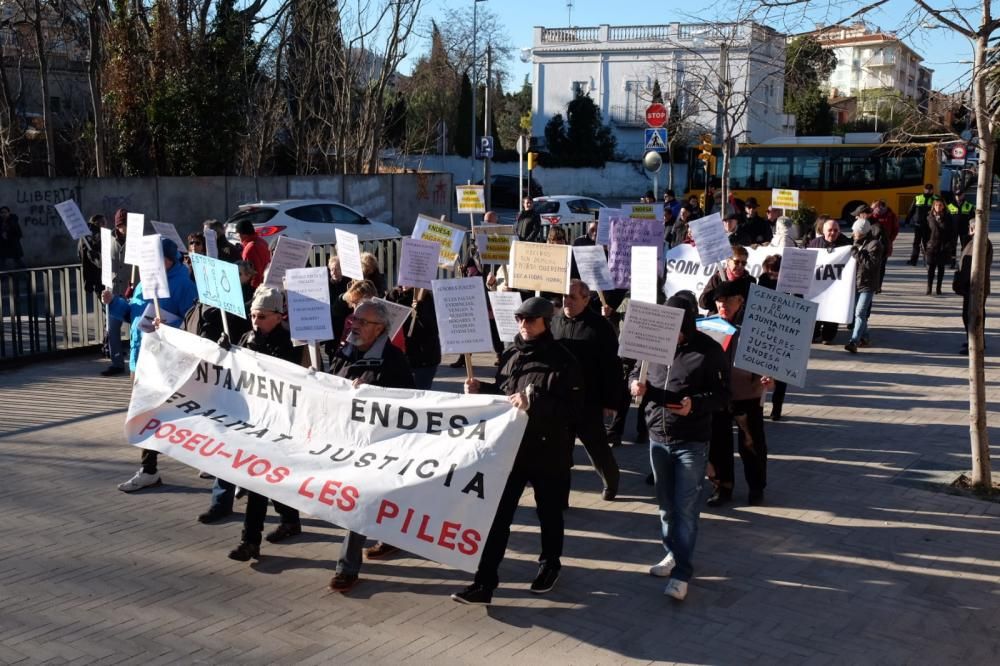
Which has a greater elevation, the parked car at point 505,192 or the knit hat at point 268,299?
the parked car at point 505,192

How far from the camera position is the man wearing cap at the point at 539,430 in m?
6.15

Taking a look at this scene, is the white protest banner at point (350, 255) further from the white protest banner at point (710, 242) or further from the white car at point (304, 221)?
the white car at point (304, 221)

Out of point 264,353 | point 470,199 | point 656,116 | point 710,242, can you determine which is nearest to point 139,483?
point 264,353

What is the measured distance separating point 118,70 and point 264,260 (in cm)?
1974

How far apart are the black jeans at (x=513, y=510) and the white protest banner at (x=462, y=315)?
109 centimetres

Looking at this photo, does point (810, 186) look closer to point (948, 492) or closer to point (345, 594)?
point (948, 492)

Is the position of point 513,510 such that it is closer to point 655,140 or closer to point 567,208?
point 655,140

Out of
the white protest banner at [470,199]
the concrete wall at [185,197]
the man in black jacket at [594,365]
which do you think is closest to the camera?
the man in black jacket at [594,365]

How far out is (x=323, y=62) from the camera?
33031mm

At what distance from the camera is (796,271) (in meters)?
11.2

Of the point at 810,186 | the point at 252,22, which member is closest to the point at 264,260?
the point at 252,22

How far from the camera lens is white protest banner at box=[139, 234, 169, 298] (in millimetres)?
8391

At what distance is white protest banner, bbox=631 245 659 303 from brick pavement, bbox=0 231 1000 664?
5.06 ft

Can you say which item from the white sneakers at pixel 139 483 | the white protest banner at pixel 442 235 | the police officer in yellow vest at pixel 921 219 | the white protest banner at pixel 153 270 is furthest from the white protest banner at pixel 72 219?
the police officer in yellow vest at pixel 921 219
